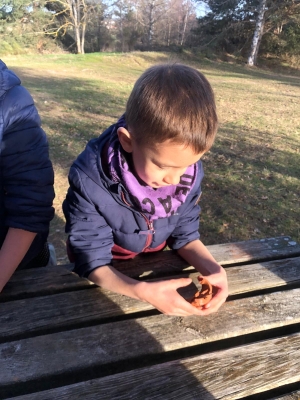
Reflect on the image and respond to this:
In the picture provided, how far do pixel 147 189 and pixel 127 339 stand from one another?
20.4 inches

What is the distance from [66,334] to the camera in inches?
48.2

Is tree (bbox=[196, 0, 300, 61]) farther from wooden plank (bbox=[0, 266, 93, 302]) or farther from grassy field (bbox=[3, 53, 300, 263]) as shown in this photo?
wooden plank (bbox=[0, 266, 93, 302])

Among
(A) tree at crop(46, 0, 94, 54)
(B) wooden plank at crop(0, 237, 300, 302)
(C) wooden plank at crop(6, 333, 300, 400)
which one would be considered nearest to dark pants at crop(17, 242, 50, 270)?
(B) wooden plank at crop(0, 237, 300, 302)

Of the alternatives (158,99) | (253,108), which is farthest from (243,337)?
(253,108)

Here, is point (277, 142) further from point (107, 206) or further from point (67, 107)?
point (107, 206)

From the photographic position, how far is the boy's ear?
129cm

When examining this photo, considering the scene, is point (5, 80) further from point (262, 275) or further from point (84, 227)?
point (262, 275)

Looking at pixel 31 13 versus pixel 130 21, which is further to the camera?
pixel 130 21

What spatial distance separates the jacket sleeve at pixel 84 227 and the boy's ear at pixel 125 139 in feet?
0.58

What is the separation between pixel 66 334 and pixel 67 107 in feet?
24.6

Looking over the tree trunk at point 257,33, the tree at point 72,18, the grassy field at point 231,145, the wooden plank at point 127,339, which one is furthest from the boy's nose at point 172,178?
the tree at point 72,18

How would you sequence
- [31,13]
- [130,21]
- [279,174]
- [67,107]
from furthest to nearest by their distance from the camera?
[130,21]
[31,13]
[67,107]
[279,174]

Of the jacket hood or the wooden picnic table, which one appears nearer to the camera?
the wooden picnic table

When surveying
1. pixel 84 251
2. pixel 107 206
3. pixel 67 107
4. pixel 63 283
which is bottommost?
pixel 67 107
